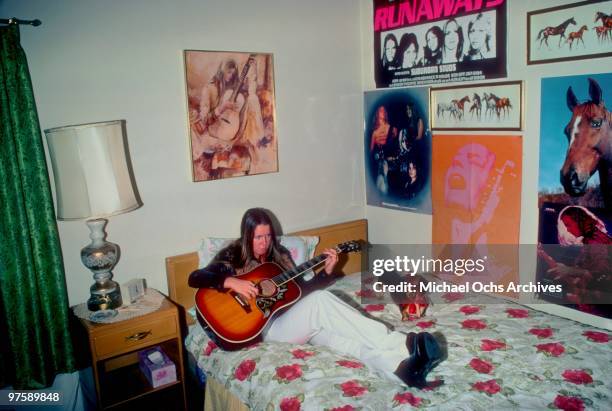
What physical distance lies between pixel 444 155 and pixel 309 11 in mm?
1323

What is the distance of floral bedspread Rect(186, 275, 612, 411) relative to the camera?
6.40 ft

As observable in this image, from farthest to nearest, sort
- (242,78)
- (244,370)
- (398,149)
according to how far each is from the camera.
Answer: (398,149) < (242,78) < (244,370)

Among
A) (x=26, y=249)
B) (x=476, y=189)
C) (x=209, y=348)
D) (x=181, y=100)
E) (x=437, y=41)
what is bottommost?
(x=209, y=348)

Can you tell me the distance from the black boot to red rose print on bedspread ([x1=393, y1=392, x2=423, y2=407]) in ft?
0.28

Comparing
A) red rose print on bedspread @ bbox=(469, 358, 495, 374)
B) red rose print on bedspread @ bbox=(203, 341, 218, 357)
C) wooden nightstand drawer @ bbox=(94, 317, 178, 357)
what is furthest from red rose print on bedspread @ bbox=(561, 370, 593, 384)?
wooden nightstand drawer @ bbox=(94, 317, 178, 357)

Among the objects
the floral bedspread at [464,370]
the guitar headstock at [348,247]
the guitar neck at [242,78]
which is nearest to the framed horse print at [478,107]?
the guitar headstock at [348,247]

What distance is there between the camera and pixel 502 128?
2896 millimetres

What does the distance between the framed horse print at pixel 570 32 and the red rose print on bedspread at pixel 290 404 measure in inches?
81.7

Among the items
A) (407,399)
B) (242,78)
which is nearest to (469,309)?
(407,399)

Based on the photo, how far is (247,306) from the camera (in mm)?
2562

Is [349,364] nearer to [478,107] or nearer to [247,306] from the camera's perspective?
[247,306]

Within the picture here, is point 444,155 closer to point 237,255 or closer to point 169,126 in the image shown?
point 237,255

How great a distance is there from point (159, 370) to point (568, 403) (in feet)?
6.32

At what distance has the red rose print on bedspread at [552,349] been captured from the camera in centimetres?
224
